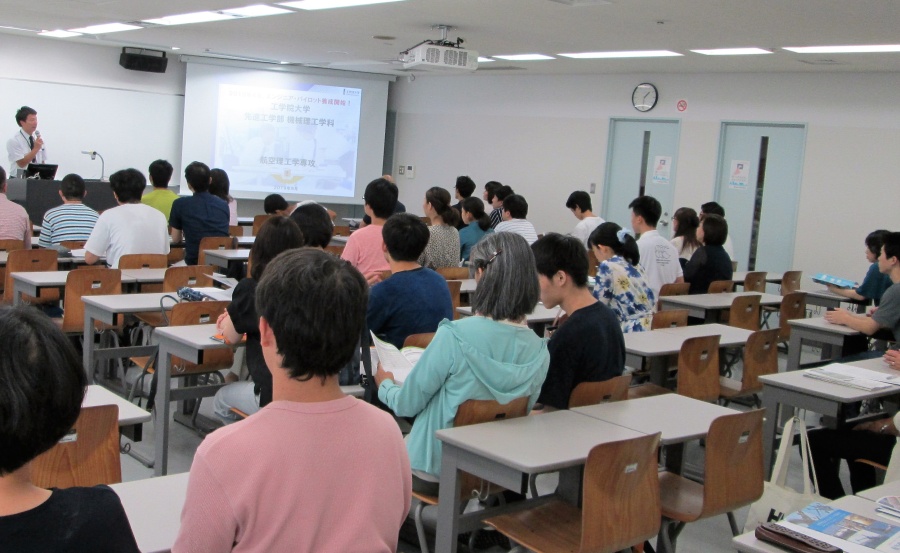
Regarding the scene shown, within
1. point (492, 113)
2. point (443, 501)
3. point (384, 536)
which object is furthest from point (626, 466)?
point (492, 113)

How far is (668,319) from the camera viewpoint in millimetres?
5293

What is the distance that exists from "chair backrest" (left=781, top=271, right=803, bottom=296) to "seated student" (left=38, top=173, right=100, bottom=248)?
6.21 metres

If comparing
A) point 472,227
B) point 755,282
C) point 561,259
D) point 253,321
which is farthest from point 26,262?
point 755,282

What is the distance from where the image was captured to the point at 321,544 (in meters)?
1.54

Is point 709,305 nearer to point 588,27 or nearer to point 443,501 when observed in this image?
point 588,27

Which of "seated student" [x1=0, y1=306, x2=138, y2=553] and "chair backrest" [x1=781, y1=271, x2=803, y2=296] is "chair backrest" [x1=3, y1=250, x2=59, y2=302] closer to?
"seated student" [x1=0, y1=306, x2=138, y2=553]

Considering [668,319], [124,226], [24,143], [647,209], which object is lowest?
[668,319]

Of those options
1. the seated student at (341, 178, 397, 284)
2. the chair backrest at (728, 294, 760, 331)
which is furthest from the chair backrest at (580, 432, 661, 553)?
the chair backrest at (728, 294, 760, 331)

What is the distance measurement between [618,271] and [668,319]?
0.71 metres

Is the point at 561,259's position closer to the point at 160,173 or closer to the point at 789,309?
the point at 789,309

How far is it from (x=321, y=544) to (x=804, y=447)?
225 cm

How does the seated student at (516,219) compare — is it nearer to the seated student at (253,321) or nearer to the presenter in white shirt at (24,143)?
the seated student at (253,321)

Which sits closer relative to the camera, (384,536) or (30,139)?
(384,536)

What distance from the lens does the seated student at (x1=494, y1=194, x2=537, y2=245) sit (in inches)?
312
